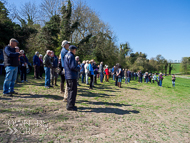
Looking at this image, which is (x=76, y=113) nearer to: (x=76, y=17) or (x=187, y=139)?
(x=187, y=139)

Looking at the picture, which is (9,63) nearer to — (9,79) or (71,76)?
(9,79)

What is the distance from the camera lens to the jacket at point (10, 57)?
4.74 metres

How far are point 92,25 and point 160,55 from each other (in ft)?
274

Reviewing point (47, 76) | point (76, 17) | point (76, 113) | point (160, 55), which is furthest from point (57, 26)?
point (160, 55)

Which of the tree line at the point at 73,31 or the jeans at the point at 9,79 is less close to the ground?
the tree line at the point at 73,31

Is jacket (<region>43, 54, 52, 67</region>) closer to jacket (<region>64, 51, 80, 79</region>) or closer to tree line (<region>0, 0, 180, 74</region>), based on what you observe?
jacket (<region>64, 51, 80, 79</region>)

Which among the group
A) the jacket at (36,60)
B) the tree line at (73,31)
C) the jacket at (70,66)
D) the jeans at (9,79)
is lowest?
the jeans at (9,79)

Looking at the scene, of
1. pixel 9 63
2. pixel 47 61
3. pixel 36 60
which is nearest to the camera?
pixel 9 63

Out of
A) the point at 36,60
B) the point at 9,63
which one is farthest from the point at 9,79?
the point at 36,60

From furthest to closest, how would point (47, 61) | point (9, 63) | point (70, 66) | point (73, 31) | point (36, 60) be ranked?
point (73, 31), point (36, 60), point (47, 61), point (9, 63), point (70, 66)

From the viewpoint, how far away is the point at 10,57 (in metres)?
4.87

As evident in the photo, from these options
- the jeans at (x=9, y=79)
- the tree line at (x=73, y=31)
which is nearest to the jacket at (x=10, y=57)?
the jeans at (x=9, y=79)

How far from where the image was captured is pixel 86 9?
92.7ft

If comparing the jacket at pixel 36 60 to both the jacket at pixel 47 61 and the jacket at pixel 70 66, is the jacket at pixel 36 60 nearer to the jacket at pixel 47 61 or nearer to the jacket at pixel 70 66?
the jacket at pixel 47 61
